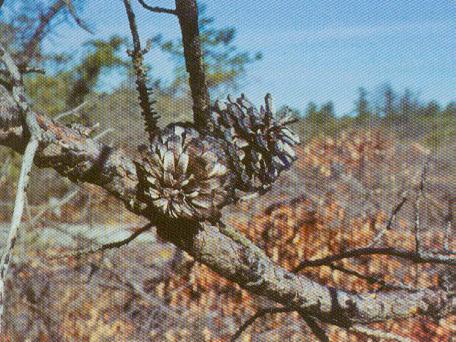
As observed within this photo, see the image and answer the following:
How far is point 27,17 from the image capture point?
2.01 meters

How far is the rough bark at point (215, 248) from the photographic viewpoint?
37.7 inches

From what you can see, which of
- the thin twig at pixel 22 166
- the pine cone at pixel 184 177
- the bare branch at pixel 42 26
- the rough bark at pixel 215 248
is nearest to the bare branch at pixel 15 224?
the thin twig at pixel 22 166

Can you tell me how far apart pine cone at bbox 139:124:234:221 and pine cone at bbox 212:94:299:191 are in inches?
3.9

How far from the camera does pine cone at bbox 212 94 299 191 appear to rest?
3.71ft

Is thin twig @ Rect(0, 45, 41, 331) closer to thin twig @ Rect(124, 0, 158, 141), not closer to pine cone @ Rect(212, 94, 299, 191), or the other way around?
thin twig @ Rect(124, 0, 158, 141)

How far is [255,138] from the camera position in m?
1.17

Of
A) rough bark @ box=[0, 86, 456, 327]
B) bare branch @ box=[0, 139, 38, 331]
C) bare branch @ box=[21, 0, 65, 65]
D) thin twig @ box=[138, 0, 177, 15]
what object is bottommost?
bare branch @ box=[0, 139, 38, 331]

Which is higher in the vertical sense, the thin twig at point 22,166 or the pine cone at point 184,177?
the pine cone at point 184,177

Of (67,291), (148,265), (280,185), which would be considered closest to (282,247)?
(280,185)

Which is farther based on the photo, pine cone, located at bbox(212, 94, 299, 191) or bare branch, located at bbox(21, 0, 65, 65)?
bare branch, located at bbox(21, 0, 65, 65)

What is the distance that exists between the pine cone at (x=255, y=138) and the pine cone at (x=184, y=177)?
98 millimetres

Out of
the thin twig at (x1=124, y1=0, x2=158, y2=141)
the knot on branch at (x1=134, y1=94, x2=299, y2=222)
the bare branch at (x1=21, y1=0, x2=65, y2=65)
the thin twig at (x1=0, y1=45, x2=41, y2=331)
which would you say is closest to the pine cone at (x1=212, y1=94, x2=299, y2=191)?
the knot on branch at (x1=134, y1=94, x2=299, y2=222)

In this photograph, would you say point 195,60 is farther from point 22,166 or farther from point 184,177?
point 22,166

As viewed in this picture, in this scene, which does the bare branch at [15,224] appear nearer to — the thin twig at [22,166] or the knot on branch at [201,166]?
the thin twig at [22,166]
